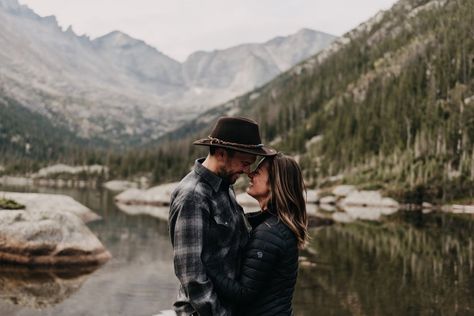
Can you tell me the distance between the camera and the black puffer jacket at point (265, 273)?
6.14 meters

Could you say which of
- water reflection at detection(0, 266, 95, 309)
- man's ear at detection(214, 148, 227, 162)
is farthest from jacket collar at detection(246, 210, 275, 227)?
water reflection at detection(0, 266, 95, 309)

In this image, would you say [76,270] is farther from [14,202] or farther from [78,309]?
[78,309]

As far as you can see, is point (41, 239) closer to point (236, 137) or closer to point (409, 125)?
point (236, 137)

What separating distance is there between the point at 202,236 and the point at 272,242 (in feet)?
3.11

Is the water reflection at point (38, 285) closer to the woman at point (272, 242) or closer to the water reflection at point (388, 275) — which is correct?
the water reflection at point (388, 275)

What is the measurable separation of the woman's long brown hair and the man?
24 cm

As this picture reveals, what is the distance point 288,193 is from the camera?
6.62 metres

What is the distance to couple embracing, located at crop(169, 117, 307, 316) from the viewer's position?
587 cm

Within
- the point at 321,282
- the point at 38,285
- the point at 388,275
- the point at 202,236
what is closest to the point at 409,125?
the point at 388,275

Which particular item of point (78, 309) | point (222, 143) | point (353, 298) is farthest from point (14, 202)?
point (222, 143)

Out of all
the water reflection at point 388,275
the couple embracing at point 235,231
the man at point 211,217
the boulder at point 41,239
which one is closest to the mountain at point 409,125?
the water reflection at point 388,275

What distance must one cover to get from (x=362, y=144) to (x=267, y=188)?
147 m

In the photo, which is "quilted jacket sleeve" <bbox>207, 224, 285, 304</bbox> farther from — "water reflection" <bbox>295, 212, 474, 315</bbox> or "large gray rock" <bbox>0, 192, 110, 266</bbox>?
"large gray rock" <bbox>0, 192, 110, 266</bbox>

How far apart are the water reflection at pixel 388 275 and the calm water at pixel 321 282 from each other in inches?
1.5
